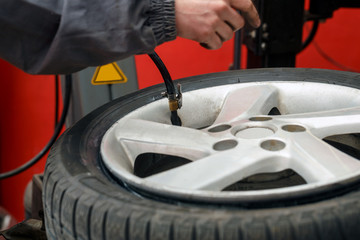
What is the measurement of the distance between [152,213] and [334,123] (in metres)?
0.45

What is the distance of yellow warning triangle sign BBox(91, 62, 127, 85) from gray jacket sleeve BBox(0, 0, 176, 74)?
17.6 inches

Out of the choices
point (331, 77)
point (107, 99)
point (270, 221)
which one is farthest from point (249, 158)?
point (107, 99)

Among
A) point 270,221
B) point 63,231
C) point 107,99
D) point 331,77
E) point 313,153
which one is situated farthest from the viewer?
point 107,99

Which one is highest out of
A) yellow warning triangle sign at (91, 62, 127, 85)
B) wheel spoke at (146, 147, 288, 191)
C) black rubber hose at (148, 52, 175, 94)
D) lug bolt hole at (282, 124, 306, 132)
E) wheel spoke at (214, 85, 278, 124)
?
black rubber hose at (148, 52, 175, 94)

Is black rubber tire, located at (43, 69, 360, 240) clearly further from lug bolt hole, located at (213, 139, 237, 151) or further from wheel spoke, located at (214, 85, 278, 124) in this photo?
wheel spoke, located at (214, 85, 278, 124)

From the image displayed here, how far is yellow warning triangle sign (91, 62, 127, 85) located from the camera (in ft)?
3.81

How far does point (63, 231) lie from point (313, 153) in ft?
1.37

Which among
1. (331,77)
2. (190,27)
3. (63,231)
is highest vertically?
(190,27)

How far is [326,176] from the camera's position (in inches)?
26.3

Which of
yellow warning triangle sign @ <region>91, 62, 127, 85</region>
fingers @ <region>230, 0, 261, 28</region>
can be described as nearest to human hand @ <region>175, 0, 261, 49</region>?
fingers @ <region>230, 0, 261, 28</region>

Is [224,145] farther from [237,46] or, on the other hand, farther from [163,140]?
[237,46]

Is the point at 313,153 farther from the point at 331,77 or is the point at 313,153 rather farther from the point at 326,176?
the point at 331,77

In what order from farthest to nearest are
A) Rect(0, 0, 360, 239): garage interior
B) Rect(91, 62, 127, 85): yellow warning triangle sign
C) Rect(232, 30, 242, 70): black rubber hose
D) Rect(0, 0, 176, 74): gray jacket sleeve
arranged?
Rect(232, 30, 242, 70): black rubber hose, Rect(0, 0, 360, 239): garage interior, Rect(91, 62, 127, 85): yellow warning triangle sign, Rect(0, 0, 176, 74): gray jacket sleeve

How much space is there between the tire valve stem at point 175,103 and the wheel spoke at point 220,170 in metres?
0.21
